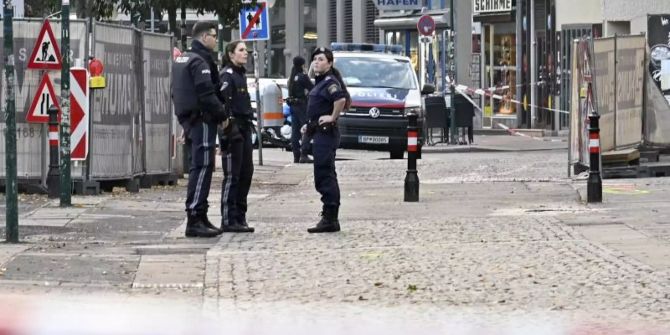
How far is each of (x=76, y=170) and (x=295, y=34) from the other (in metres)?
42.4

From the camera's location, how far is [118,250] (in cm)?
1251

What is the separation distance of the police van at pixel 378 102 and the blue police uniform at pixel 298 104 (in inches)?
77.2

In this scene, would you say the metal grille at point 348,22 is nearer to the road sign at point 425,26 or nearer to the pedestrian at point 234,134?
the road sign at point 425,26

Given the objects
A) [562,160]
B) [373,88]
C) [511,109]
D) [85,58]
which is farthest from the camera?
[511,109]

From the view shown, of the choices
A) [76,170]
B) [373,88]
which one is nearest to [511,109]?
[373,88]

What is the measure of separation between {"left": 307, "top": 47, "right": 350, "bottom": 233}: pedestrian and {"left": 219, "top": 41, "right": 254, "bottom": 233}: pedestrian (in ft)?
2.01

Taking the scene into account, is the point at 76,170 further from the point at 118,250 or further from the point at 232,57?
the point at 118,250

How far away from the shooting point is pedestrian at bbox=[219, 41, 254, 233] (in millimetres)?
13977

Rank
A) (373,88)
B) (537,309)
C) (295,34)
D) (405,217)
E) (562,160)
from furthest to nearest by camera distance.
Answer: (295,34)
(373,88)
(562,160)
(405,217)
(537,309)

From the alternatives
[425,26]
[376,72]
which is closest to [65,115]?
[376,72]

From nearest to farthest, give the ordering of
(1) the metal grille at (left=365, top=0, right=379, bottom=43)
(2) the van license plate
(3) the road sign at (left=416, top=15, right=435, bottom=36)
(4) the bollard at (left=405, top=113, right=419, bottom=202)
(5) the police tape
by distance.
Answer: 1. (4) the bollard at (left=405, top=113, right=419, bottom=202)
2. (2) the van license plate
3. (3) the road sign at (left=416, top=15, right=435, bottom=36)
4. (5) the police tape
5. (1) the metal grille at (left=365, top=0, right=379, bottom=43)

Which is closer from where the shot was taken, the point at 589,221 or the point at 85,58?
the point at 589,221

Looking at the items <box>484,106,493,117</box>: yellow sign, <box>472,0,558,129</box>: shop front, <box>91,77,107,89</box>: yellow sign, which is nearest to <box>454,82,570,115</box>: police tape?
<box>472,0,558,129</box>: shop front

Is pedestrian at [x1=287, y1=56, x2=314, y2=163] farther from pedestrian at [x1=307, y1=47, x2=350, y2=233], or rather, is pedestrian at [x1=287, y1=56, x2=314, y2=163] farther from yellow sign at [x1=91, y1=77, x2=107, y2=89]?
pedestrian at [x1=307, y1=47, x2=350, y2=233]
